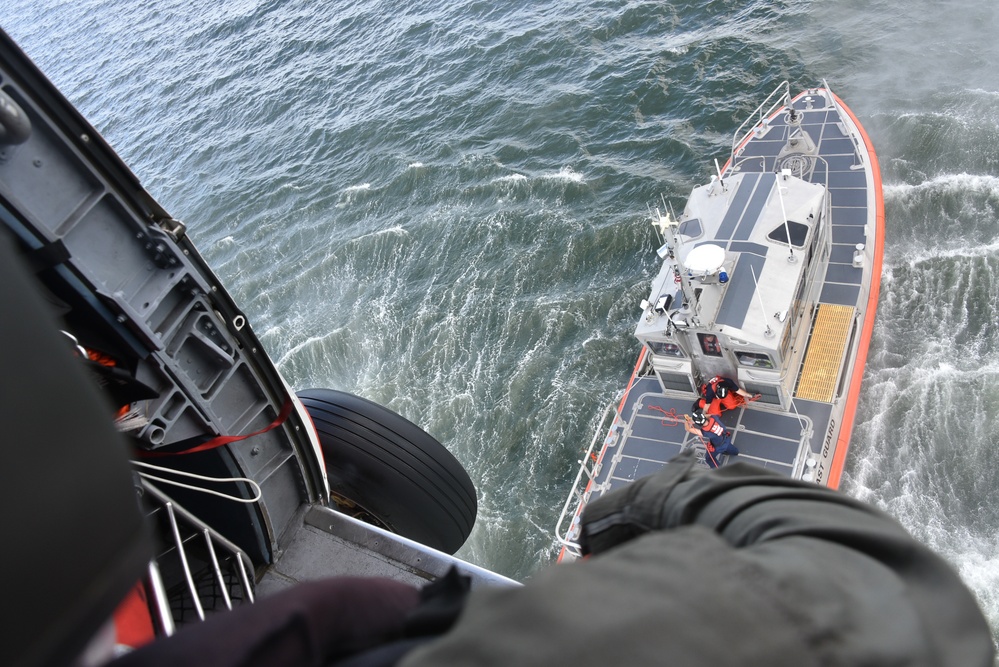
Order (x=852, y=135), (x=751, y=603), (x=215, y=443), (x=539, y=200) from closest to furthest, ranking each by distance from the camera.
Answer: (x=751, y=603) → (x=215, y=443) → (x=852, y=135) → (x=539, y=200)

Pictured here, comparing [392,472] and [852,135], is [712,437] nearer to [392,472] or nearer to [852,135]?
[392,472]

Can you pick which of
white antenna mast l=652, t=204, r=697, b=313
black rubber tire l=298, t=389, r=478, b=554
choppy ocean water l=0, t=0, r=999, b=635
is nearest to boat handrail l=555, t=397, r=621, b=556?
choppy ocean water l=0, t=0, r=999, b=635

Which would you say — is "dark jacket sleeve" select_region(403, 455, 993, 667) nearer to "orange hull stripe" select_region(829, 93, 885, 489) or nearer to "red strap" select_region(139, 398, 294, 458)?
"red strap" select_region(139, 398, 294, 458)

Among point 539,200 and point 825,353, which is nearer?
point 825,353

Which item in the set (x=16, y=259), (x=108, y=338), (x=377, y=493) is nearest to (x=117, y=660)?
(x=16, y=259)

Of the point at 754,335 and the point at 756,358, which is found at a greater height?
the point at 754,335

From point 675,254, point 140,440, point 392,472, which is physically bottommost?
point 675,254

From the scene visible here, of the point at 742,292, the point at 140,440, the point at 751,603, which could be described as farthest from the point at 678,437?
the point at 751,603
